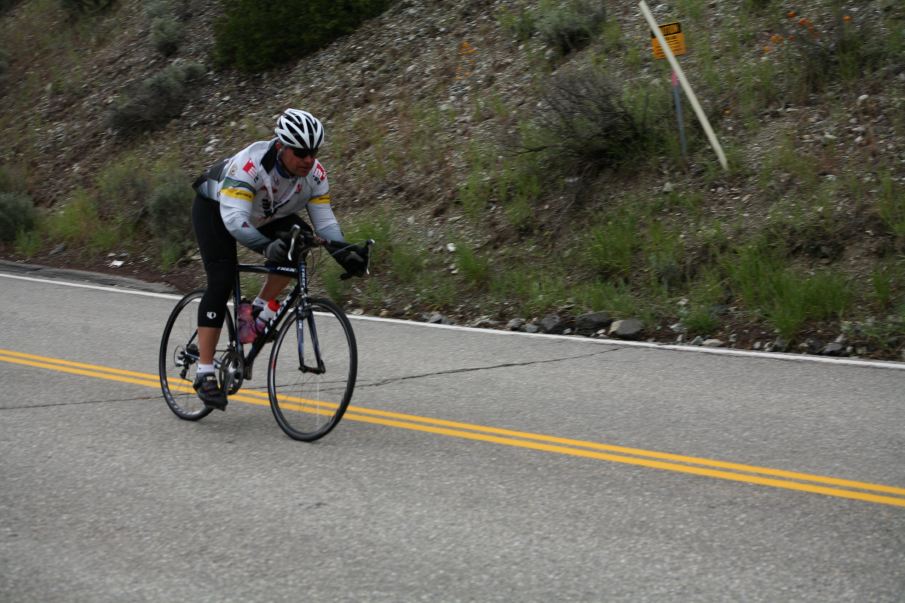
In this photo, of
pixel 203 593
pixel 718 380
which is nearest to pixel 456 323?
pixel 718 380

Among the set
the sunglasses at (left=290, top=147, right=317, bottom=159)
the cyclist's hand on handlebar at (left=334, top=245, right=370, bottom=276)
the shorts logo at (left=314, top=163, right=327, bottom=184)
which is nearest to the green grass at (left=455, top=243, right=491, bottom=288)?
the shorts logo at (left=314, top=163, right=327, bottom=184)

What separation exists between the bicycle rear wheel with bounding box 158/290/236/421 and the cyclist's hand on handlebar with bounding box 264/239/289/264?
107 cm

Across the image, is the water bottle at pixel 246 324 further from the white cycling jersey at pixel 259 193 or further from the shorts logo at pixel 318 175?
the shorts logo at pixel 318 175

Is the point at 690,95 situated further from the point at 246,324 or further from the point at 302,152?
the point at 246,324

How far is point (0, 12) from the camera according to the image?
27188 mm

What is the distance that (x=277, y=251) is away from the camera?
6.45 meters

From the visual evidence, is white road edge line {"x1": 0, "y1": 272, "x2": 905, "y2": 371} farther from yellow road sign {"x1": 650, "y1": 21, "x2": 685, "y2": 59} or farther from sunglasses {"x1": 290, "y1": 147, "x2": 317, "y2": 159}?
sunglasses {"x1": 290, "y1": 147, "x2": 317, "y2": 159}

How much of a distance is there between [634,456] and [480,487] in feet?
3.35

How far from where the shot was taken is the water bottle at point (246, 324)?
23.3 ft

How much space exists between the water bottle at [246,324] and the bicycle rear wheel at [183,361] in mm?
260

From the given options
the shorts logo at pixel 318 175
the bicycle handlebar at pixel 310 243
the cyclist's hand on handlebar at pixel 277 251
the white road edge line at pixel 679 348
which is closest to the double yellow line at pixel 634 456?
the bicycle handlebar at pixel 310 243

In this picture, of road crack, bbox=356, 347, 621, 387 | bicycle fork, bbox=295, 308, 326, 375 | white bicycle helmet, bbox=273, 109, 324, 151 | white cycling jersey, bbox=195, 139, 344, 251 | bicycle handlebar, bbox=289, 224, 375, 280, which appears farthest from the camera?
road crack, bbox=356, 347, 621, 387

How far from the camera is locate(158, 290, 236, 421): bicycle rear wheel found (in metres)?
7.57

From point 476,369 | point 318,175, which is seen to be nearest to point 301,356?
point 318,175
